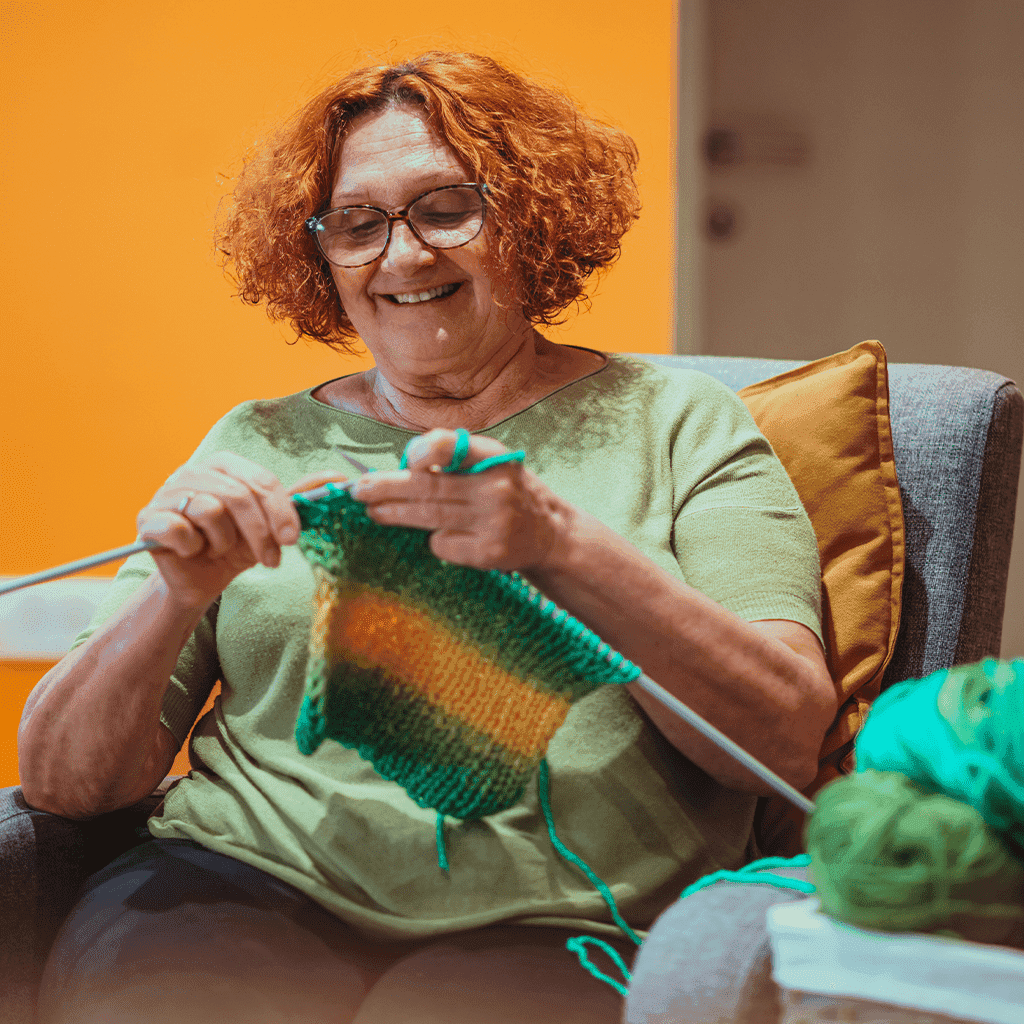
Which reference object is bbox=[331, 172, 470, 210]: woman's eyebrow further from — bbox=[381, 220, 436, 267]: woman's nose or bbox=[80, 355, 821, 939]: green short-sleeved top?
bbox=[80, 355, 821, 939]: green short-sleeved top

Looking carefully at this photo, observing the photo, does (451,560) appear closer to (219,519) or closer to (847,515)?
(219,519)

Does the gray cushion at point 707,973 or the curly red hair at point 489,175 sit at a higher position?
the curly red hair at point 489,175

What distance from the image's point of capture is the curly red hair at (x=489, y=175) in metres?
1.17

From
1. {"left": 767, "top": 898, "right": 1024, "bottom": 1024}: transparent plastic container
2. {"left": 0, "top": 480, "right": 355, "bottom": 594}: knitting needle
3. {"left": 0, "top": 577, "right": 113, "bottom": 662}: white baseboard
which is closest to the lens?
{"left": 767, "top": 898, "right": 1024, "bottom": 1024}: transparent plastic container

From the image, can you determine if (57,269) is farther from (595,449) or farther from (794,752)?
(794,752)

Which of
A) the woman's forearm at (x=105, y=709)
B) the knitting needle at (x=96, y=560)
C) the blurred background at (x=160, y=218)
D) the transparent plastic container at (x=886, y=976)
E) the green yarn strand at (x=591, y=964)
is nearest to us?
the transparent plastic container at (x=886, y=976)

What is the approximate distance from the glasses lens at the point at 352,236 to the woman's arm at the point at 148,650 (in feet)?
1.21

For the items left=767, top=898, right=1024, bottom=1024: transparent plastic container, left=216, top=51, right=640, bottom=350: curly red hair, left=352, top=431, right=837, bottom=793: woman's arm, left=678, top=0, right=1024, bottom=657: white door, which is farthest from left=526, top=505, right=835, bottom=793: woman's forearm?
left=678, top=0, right=1024, bottom=657: white door

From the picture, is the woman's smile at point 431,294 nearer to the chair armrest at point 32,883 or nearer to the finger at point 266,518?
the finger at point 266,518

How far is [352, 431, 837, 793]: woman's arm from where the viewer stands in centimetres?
84

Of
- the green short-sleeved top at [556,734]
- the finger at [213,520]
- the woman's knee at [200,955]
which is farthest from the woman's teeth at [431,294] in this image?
the woman's knee at [200,955]

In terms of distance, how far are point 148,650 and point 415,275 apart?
0.48 m

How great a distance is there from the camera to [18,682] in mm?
1925

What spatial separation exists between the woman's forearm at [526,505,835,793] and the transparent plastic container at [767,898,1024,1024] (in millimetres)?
307
